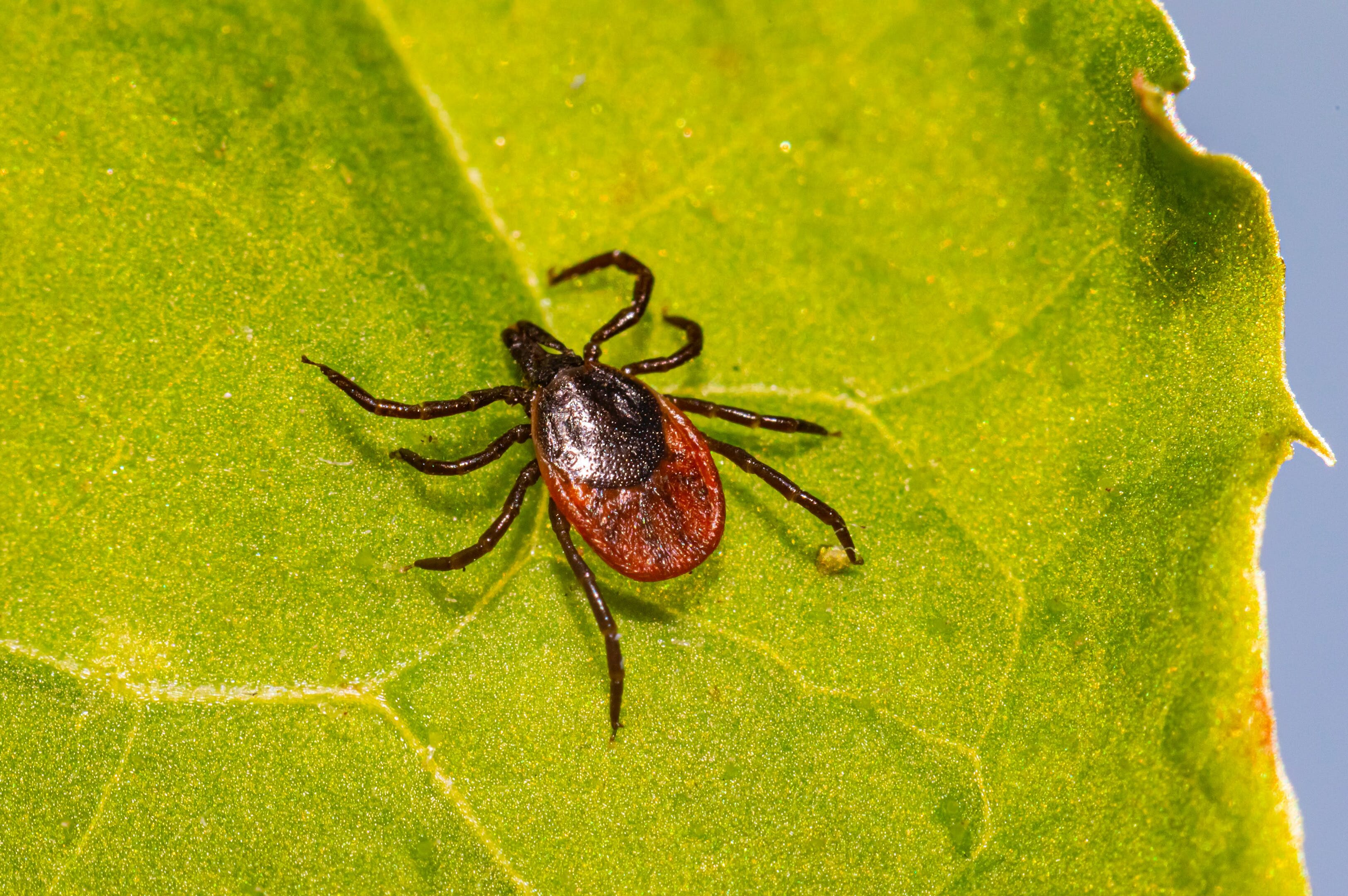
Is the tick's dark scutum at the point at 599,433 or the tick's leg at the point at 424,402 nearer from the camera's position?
the tick's leg at the point at 424,402

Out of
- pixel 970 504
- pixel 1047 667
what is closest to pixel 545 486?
pixel 970 504

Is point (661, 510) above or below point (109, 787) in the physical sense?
above

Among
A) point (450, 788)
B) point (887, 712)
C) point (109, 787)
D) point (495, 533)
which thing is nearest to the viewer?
point (109, 787)

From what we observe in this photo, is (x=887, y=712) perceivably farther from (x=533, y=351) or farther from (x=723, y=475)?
(x=533, y=351)

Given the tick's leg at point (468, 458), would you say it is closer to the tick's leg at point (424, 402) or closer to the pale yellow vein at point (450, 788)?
the tick's leg at point (424, 402)

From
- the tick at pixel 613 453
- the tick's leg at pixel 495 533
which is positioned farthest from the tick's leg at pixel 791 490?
the tick's leg at pixel 495 533

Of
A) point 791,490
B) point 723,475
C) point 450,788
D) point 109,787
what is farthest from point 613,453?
point 109,787
